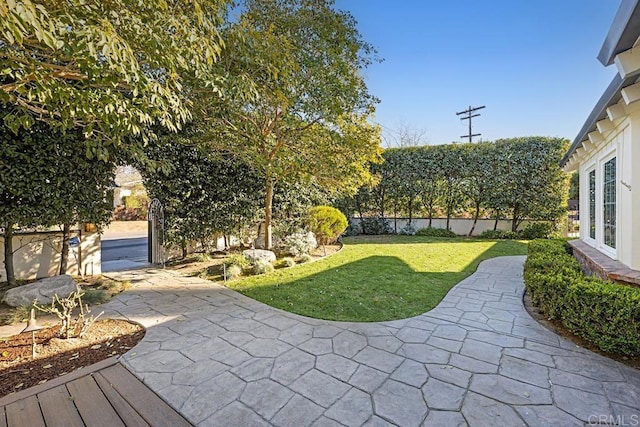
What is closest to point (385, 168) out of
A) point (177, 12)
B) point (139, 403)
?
point (177, 12)

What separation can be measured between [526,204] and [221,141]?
12.3 meters

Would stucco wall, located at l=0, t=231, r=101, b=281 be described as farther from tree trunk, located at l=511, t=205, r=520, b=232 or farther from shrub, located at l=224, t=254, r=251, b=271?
tree trunk, located at l=511, t=205, r=520, b=232

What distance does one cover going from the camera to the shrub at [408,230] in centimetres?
1461

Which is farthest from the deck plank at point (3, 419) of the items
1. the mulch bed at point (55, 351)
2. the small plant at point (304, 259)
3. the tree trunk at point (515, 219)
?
the tree trunk at point (515, 219)

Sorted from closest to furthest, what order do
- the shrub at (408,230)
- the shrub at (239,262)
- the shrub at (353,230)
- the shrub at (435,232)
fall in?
1. the shrub at (239,262)
2. the shrub at (435,232)
3. the shrub at (408,230)
4. the shrub at (353,230)

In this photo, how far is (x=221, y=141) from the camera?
723 centimetres

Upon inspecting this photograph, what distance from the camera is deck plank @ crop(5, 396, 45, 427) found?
2324 millimetres

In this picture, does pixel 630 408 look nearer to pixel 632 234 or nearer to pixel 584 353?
pixel 584 353

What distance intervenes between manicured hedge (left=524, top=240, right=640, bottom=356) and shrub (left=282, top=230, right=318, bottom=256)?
5.96 metres

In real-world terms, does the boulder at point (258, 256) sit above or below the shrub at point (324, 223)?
below

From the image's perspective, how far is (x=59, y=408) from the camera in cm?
249

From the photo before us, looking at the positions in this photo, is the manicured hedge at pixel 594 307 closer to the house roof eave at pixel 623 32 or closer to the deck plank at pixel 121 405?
the house roof eave at pixel 623 32

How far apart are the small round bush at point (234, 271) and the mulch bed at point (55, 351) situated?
8.55 ft

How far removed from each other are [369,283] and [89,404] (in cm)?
475
